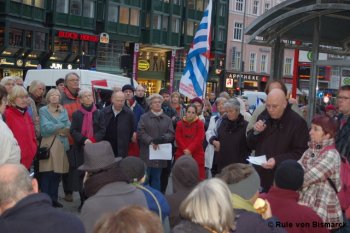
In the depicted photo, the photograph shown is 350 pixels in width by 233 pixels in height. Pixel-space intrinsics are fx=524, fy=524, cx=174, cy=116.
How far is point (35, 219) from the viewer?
294 centimetres

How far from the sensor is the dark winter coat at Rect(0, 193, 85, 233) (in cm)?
291

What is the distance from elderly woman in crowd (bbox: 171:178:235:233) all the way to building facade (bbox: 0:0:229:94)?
90.7ft

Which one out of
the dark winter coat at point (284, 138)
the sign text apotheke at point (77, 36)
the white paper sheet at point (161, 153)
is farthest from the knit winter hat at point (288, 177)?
the sign text apotheke at point (77, 36)

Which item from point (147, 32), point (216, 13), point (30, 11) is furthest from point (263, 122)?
point (216, 13)

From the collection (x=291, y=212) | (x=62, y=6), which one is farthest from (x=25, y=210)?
(x=62, y=6)

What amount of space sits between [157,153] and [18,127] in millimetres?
2479

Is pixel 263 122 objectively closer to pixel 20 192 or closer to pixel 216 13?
pixel 20 192

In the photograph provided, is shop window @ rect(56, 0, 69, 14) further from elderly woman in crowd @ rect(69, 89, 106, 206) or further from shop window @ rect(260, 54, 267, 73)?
elderly woman in crowd @ rect(69, 89, 106, 206)

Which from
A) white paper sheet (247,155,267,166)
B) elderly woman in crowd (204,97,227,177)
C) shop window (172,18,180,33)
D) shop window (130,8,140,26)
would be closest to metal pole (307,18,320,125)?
elderly woman in crowd (204,97,227,177)

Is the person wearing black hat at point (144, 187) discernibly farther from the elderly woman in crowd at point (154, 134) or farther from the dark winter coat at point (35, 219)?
the elderly woman in crowd at point (154, 134)

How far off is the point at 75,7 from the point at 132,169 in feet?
122

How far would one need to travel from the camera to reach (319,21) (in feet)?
27.0

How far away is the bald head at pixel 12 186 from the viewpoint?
125 inches

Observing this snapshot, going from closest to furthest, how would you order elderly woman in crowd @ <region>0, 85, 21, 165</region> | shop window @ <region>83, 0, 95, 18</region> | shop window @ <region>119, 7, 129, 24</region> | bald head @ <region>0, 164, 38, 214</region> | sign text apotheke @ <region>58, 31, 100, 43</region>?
bald head @ <region>0, 164, 38, 214</region> → elderly woman in crowd @ <region>0, 85, 21, 165</region> → sign text apotheke @ <region>58, 31, 100, 43</region> → shop window @ <region>83, 0, 95, 18</region> → shop window @ <region>119, 7, 129, 24</region>
